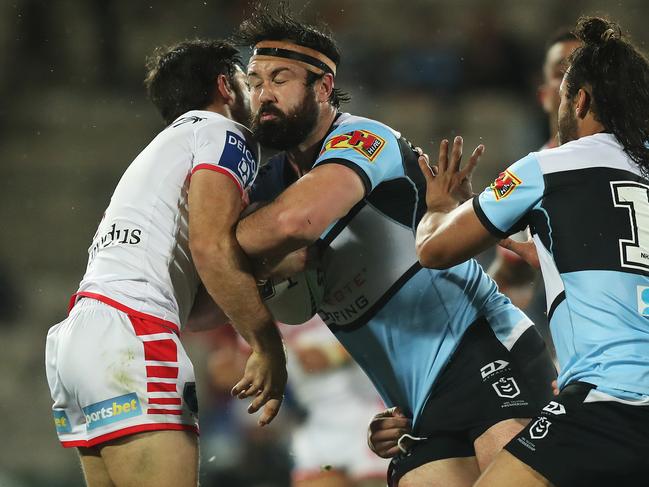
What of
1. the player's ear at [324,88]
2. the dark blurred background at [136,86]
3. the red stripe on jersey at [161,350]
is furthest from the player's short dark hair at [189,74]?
the dark blurred background at [136,86]

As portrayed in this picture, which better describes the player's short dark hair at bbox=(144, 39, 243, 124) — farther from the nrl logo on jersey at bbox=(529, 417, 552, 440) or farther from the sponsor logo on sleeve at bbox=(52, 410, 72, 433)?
the nrl logo on jersey at bbox=(529, 417, 552, 440)

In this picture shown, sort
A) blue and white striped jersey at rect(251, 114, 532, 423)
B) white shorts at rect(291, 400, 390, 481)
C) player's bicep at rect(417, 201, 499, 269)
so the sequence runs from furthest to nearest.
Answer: white shorts at rect(291, 400, 390, 481) → blue and white striped jersey at rect(251, 114, 532, 423) → player's bicep at rect(417, 201, 499, 269)

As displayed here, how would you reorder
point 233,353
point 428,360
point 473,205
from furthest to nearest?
point 233,353 < point 428,360 < point 473,205

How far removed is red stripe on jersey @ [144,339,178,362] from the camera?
3.22 meters

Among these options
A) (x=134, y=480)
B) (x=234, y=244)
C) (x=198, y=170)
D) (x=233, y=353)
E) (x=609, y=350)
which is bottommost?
(x=233, y=353)

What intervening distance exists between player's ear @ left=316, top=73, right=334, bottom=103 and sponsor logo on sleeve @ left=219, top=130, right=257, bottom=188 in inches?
18.1

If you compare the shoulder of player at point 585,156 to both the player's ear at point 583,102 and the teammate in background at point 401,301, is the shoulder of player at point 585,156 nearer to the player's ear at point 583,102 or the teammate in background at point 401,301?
the player's ear at point 583,102

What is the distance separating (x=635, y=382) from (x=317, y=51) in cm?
193

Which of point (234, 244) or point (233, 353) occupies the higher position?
point (234, 244)

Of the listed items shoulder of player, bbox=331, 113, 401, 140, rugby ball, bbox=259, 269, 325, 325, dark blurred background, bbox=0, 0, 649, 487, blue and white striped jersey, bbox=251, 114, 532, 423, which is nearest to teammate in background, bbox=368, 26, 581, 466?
blue and white striped jersey, bbox=251, 114, 532, 423

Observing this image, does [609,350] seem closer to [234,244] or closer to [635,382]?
[635,382]

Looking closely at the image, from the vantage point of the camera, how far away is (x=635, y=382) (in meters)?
2.75

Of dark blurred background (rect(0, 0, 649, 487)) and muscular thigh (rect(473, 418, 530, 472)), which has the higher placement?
dark blurred background (rect(0, 0, 649, 487))

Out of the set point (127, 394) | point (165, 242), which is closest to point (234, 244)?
point (165, 242)
